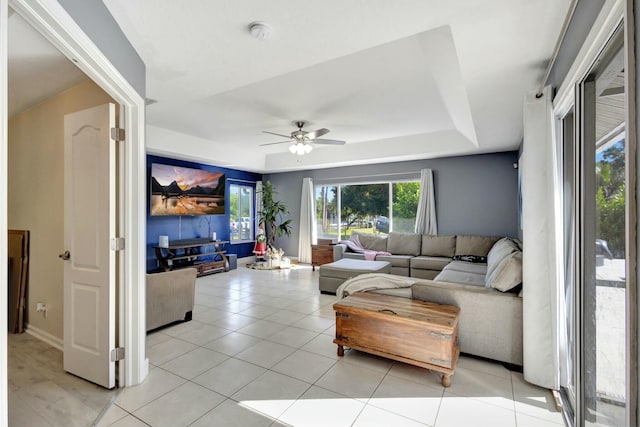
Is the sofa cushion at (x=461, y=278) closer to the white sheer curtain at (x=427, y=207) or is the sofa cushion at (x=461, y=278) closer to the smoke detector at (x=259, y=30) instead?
the white sheer curtain at (x=427, y=207)

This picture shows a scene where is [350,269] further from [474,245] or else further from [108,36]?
[108,36]

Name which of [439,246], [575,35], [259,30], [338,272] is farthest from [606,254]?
[439,246]

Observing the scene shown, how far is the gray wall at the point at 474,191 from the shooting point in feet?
18.8

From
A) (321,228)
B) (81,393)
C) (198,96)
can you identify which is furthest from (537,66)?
(321,228)

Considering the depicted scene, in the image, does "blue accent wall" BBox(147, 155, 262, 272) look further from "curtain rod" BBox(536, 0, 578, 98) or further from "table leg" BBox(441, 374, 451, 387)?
"curtain rod" BBox(536, 0, 578, 98)

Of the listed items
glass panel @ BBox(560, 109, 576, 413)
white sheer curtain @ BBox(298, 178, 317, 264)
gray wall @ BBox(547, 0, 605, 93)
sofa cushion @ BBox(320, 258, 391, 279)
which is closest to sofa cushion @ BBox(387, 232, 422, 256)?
sofa cushion @ BBox(320, 258, 391, 279)

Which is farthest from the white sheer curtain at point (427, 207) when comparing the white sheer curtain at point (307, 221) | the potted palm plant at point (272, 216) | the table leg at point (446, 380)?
the table leg at point (446, 380)

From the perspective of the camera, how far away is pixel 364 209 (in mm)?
7457

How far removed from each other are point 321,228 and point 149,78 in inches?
229

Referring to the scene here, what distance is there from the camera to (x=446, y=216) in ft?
20.7

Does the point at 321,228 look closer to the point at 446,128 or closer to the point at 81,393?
the point at 446,128

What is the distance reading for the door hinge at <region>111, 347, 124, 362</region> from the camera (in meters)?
2.25

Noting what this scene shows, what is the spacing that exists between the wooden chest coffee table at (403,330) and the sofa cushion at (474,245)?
11.0ft

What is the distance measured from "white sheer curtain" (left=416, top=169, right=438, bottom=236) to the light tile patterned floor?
3728 mm
